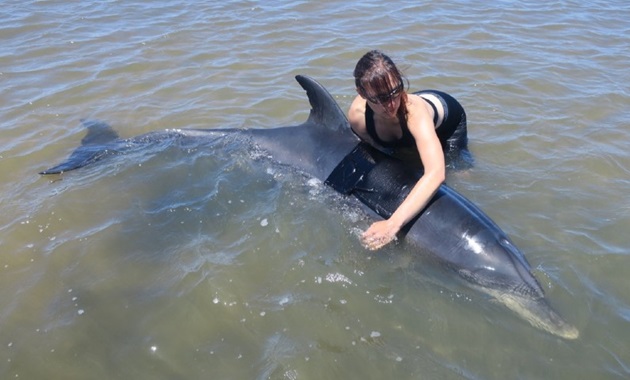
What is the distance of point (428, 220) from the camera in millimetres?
4438

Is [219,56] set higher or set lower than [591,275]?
higher

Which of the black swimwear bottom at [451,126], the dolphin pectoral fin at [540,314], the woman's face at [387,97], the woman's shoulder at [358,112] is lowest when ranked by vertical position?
the dolphin pectoral fin at [540,314]

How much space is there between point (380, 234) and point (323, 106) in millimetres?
1548

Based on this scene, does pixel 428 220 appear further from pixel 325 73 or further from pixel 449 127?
pixel 325 73

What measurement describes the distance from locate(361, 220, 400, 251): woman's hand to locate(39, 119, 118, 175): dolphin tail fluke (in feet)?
11.6

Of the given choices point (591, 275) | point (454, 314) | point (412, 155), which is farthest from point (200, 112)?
point (591, 275)

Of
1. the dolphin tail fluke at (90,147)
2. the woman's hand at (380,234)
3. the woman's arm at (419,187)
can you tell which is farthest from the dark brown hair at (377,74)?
the dolphin tail fluke at (90,147)

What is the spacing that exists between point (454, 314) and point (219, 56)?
21.4 ft

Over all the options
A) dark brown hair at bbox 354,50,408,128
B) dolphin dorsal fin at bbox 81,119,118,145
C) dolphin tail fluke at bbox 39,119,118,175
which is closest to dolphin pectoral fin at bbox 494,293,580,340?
dark brown hair at bbox 354,50,408,128

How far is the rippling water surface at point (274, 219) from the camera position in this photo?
3779 millimetres

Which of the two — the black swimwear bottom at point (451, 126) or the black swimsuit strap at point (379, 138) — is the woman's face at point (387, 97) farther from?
the black swimwear bottom at point (451, 126)

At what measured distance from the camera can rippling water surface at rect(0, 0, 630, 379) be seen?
3.78 metres

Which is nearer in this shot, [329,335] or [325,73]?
[329,335]

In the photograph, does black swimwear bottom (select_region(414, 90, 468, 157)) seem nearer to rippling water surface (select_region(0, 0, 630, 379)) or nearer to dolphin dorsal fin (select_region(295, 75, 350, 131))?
rippling water surface (select_region(0, 0, 630, 379))
